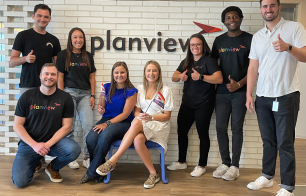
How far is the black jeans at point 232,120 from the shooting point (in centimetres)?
326

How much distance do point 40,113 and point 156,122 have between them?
1235 mm

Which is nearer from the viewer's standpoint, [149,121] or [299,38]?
[299,38]

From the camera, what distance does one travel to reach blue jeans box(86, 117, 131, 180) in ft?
9.71

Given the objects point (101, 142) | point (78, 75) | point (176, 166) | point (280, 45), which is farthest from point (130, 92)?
point (280, 45)

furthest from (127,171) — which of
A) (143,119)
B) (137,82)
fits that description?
(137,82)

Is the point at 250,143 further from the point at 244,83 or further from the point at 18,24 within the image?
the point at 18,24

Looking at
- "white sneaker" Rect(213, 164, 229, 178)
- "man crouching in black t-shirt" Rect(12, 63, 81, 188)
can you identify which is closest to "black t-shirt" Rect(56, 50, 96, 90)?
"man crouching in black t-shirt" Rect(12, 63, 81, 188)

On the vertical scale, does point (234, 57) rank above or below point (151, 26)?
below

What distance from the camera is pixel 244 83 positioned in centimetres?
324

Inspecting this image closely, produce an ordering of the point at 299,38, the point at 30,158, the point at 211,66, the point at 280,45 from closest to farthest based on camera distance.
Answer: the point at 280,45 < the point at 299,38 < the point at 30,158 < the point at 211,66

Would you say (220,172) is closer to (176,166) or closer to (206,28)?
(176,166)

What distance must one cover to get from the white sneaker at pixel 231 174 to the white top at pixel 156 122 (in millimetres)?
793

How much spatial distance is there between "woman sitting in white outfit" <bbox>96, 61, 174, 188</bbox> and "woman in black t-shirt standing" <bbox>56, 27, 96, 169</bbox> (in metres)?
0.73

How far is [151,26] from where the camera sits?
3703mm
